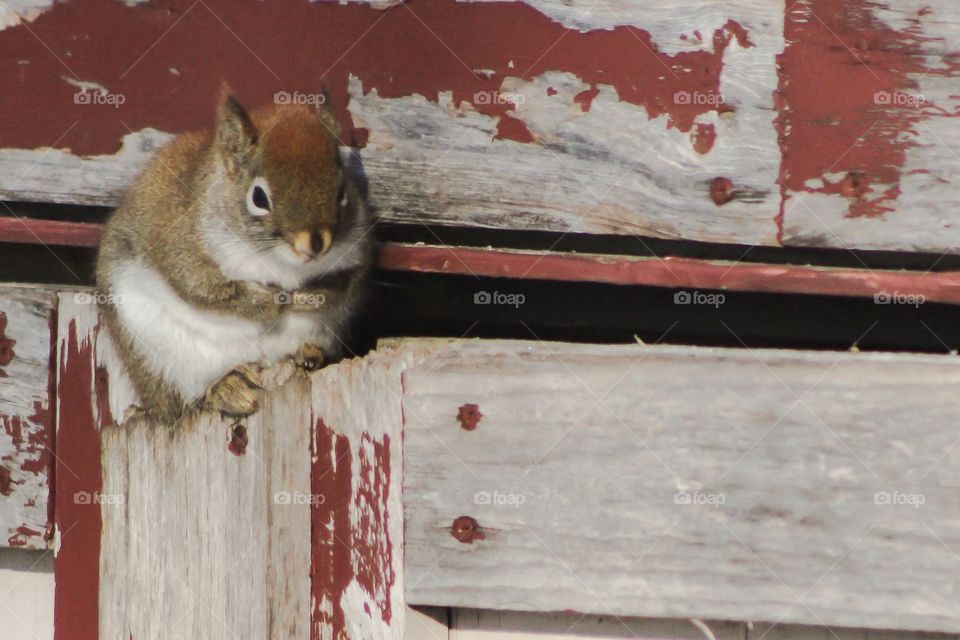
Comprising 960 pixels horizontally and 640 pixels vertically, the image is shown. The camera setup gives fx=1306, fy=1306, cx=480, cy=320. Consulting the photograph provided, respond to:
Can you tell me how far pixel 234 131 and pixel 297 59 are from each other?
27cm

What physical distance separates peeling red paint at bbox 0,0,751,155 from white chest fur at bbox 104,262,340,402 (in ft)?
1.35

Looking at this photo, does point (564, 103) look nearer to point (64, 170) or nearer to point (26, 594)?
point (64, 170)

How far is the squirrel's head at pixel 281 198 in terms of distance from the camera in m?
3.21

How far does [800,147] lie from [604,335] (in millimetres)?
957

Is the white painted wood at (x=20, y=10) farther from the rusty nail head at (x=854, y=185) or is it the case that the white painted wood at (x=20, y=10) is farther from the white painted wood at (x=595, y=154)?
the rusty nail head at (x=854, y=185)

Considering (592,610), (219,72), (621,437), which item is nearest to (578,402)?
(621,437)

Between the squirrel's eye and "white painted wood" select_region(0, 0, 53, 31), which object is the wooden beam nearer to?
the squirrel's eye

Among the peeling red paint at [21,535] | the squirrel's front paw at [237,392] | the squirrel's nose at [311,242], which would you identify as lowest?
the peeling red paint at [21,535]

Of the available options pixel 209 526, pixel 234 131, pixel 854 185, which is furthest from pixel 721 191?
pixel 209 526

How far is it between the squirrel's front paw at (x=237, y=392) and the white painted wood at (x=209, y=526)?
0.05m

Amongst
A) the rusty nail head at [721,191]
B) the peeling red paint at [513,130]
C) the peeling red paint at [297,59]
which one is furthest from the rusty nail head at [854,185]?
the peeling red paint at [513,130]

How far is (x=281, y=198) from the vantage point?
10.6ft

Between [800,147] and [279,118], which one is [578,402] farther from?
[279,118]

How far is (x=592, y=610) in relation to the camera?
9.40 feet
